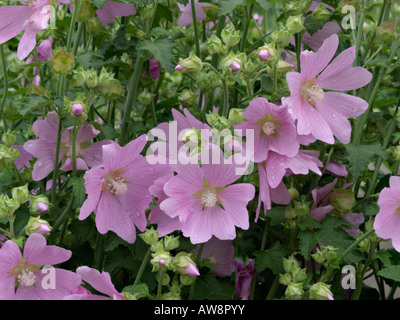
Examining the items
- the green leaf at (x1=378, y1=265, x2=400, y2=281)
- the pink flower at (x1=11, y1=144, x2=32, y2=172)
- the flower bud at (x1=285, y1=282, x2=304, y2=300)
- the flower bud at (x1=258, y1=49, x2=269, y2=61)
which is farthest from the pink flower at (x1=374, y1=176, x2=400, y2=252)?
the pink flower at (x1=11, y1=144, x2=32, y2=172)

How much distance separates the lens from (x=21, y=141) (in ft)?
3.85

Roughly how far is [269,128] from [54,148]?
14.9 inches

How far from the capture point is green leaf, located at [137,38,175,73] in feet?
3.23

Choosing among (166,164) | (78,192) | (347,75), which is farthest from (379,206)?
(78,192)

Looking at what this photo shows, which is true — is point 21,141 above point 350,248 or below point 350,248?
above

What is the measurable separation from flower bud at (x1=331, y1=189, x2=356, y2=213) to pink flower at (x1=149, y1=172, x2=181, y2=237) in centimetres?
28

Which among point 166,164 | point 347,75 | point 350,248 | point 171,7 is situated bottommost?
point 350,248

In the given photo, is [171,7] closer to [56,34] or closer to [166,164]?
[56,34]

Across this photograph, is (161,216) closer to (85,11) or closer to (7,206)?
(7,206)

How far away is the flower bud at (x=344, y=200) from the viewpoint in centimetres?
104

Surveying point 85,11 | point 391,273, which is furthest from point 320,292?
point 85,11

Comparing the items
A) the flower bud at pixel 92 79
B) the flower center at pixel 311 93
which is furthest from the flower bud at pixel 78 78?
the flower center at pixel 311 93

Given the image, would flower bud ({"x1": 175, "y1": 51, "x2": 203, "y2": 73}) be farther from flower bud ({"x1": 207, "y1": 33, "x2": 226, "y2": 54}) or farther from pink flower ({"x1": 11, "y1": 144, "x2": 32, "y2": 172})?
pink flower ({"x1": 11, "y1": 144, "x2": 32, "y2": 172})

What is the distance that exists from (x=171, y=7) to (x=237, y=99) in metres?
0.25
